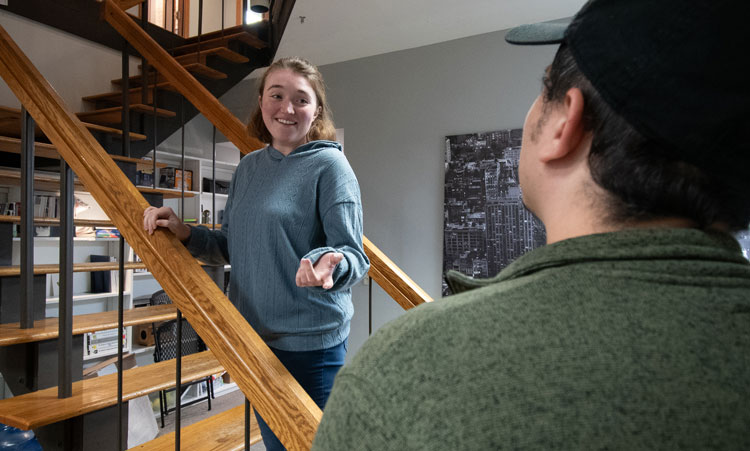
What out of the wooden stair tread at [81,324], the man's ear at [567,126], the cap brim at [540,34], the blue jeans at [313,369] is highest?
the cap brim at [540,34]

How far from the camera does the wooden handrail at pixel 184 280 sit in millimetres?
852

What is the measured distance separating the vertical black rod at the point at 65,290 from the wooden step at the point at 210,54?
1717mm

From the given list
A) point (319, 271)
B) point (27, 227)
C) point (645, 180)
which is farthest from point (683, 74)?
point (27, 227)

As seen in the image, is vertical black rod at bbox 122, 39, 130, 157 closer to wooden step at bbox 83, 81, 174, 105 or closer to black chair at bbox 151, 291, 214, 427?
wooden step at bbox 83, 81, 174, 105

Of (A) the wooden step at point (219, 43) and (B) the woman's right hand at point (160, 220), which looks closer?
(B) the woman's right hand at point (160, 220)

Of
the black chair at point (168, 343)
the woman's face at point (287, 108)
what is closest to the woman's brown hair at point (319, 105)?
the woman's face at point (287, 108)

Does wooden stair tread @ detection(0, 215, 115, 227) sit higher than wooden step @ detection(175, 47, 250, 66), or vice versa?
wooden step @ detection(175, 47, 250, 66)

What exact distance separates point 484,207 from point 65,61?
11.2ft

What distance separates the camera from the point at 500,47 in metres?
3.04

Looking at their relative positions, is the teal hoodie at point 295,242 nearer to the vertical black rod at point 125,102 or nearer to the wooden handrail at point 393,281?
the wooden handrail at point 393,281

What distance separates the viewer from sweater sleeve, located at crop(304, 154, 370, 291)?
96cm

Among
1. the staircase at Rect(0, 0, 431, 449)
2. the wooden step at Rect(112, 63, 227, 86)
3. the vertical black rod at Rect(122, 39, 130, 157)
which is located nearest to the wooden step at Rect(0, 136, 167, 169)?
the staircase at Rect(0, 0, 431, 449)

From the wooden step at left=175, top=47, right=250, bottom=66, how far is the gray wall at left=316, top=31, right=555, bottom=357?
0.96 meters

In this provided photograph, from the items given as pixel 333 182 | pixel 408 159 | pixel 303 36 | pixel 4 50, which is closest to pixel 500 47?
pixel 408 159
